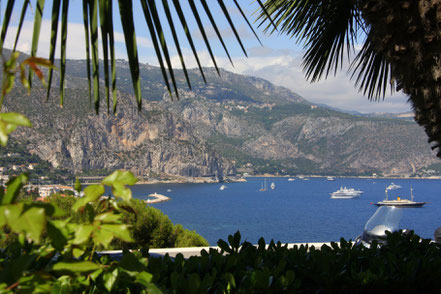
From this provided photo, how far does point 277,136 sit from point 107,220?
178m

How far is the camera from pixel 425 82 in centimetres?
197

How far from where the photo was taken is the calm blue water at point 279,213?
57906 mm

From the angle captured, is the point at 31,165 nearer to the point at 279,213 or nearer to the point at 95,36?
the point at 279,213

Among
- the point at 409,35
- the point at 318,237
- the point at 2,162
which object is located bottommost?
the point at 318,237

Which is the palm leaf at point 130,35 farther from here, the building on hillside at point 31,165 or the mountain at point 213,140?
the building on hillside at point 31,165

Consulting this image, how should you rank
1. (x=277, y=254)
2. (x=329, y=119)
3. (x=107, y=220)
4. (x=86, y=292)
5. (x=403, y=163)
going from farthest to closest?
(x=329, y=119) < (x=403, y=163) < (x=277, y=254) < (x=86, y=292) < (x=107, y=220)

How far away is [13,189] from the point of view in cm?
62

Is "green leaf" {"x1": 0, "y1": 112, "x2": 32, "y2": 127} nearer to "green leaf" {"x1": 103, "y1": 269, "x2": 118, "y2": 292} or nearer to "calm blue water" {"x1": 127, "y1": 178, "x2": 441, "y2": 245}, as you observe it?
"green leaf" {"x1": 103, "y1": 269, "x2": 118, "y2": 292}

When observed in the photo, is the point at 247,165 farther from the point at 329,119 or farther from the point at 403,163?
the point at 403,163

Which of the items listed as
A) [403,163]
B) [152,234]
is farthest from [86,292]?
[403,163]

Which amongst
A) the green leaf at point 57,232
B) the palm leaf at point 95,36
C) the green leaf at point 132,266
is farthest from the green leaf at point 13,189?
the palm leaf at point 95,36

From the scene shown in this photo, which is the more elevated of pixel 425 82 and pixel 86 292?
pixel 425 82

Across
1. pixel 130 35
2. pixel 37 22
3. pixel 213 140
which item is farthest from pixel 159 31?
pixel 213 140

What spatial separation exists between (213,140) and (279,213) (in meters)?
104
